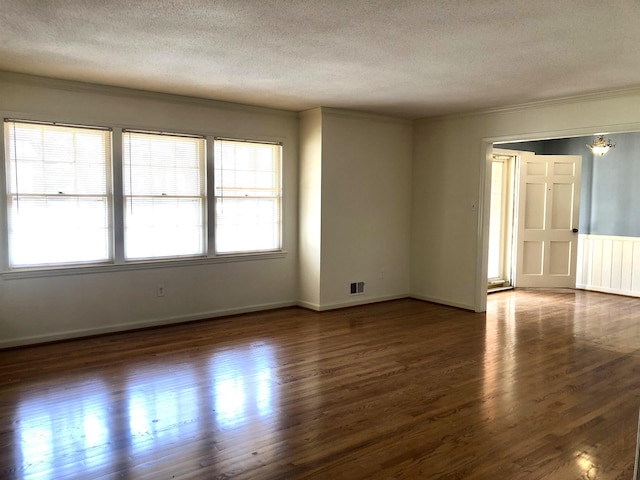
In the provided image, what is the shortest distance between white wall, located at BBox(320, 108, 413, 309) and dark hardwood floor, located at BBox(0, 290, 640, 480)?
1028 millimetres

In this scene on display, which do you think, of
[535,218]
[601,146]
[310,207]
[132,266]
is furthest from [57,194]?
[601,146]

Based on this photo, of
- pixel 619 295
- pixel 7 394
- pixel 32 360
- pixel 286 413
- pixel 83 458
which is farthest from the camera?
pixel 619 295

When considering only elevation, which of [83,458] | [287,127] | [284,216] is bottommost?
[83,458]

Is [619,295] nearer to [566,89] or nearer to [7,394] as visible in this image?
[566,89]

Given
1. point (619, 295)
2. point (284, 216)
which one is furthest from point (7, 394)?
point (619, 295)

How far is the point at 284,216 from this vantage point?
640 cm

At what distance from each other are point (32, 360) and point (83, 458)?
79.2 inches

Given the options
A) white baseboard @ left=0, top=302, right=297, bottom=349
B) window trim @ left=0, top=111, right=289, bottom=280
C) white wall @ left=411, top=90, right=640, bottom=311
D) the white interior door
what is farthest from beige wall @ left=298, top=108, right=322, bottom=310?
the white interior door

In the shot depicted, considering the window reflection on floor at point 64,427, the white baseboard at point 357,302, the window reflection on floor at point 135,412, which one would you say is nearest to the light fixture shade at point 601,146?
the white baseboard at point 357,302

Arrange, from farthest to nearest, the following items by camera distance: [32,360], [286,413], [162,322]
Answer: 1. [162,322]
2. [32,360]
3. [286,413]

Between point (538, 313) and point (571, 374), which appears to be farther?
point (538, 313)

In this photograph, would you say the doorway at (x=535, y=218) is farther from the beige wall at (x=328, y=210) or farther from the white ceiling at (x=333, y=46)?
the white ceiling at (x=333, y=46)

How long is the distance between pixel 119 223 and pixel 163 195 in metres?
0.56

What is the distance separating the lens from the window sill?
4.66 metres
